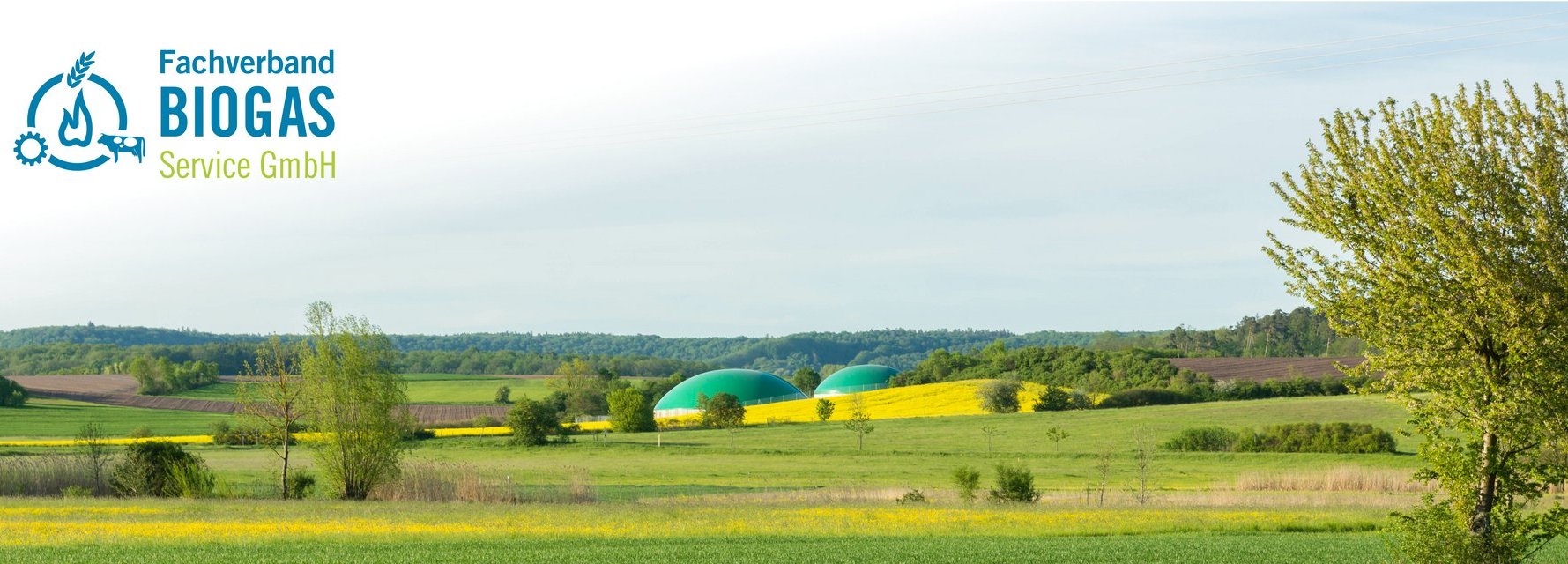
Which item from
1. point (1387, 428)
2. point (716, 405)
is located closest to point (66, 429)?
point (716, 405)

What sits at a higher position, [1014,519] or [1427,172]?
[1427,172]

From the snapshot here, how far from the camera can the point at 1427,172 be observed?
19.5 metres

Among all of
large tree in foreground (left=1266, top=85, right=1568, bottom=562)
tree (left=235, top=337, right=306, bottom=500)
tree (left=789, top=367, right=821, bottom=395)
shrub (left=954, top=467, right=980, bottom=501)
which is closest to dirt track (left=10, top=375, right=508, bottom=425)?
tree (left=789, top=367, right=821, bottom=395)

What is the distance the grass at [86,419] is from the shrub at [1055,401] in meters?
63.4

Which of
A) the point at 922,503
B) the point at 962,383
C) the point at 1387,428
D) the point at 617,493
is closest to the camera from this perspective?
the point at 922,503

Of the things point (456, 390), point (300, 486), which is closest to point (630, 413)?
point (300, 486)

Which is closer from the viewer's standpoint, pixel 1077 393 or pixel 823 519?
pixel 823 519

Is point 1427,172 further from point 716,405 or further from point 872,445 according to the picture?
point 716,405

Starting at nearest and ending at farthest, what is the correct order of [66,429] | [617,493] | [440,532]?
[440,532] < [617,493] < [66,429]

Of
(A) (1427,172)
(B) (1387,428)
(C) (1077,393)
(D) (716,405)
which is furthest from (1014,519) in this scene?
(C) (1077,393)

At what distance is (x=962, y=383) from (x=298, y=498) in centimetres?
7854

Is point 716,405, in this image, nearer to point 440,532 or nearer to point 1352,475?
point 1352,475

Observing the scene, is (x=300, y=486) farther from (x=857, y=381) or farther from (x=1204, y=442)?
(x=857, y=381)

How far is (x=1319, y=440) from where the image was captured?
6725cm
